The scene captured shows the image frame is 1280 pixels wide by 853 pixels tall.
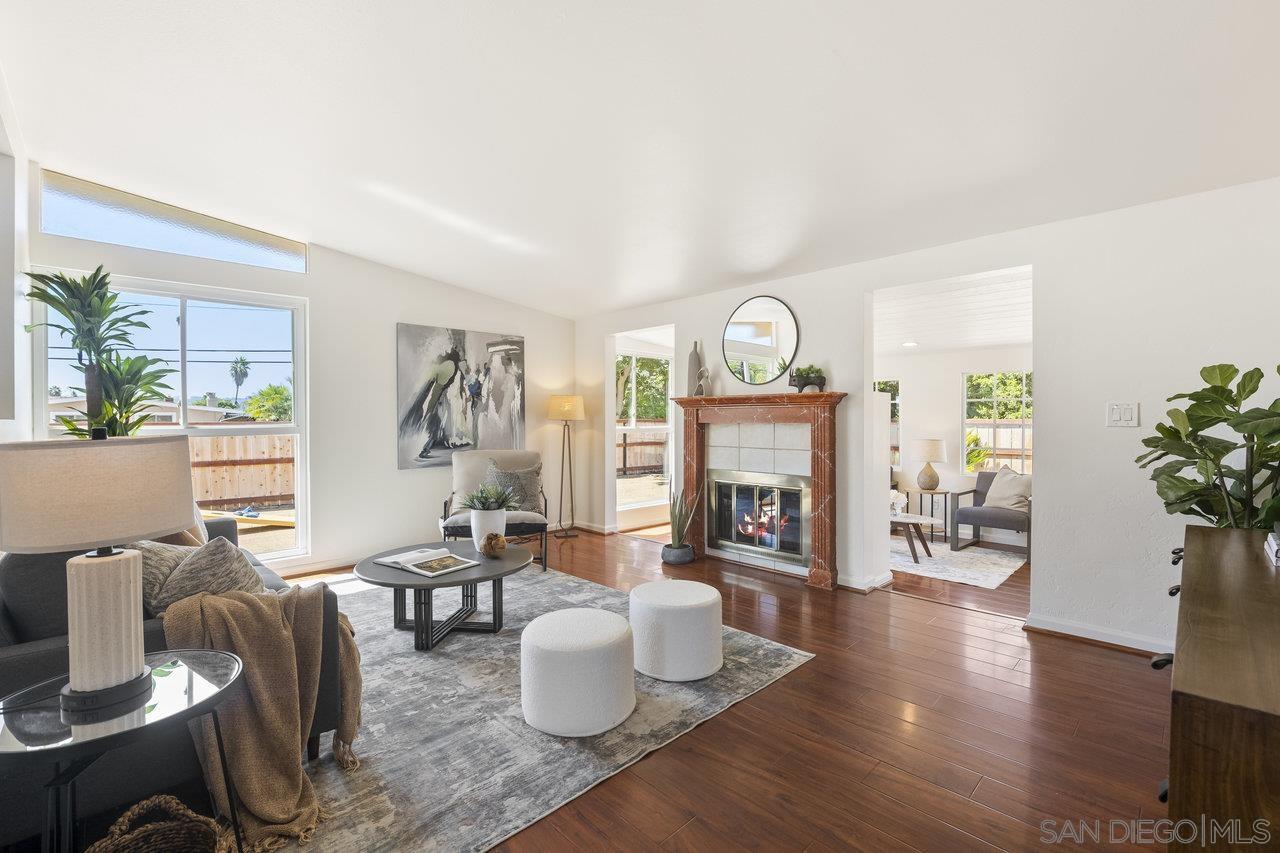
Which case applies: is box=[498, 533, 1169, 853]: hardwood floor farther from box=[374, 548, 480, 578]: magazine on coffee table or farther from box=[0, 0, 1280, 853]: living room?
box=[374, 548, 480, 578]: magazine on coffee table

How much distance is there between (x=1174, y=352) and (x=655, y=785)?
3.21 metres

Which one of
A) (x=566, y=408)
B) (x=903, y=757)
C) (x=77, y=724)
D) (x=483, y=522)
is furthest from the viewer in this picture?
(x=566, y=408)

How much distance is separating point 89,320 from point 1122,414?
227 inches

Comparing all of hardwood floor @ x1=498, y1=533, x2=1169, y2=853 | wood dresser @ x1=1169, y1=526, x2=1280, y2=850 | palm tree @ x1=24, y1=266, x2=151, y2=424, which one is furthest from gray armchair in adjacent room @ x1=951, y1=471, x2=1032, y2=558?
palm tree @ x1=24, y1=266, x2=151, y2=424

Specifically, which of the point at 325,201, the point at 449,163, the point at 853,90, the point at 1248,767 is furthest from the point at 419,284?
the point at 1248,767

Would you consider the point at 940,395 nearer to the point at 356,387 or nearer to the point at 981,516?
the point at 981,516

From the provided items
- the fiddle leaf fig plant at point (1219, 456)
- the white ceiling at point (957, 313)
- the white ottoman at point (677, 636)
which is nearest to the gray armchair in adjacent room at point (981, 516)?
the white ceiling at point (957, 313)

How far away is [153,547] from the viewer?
1868mm

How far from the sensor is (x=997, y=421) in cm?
607

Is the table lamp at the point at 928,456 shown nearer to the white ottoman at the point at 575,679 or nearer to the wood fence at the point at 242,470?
the white ottoman at the point at 575,679

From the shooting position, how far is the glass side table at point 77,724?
1.15 meters

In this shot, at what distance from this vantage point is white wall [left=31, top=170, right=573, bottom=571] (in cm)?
458

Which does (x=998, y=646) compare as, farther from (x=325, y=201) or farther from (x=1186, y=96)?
(x=325, y=201)

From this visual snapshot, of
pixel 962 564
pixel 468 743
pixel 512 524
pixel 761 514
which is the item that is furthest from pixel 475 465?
pixel 962 564
